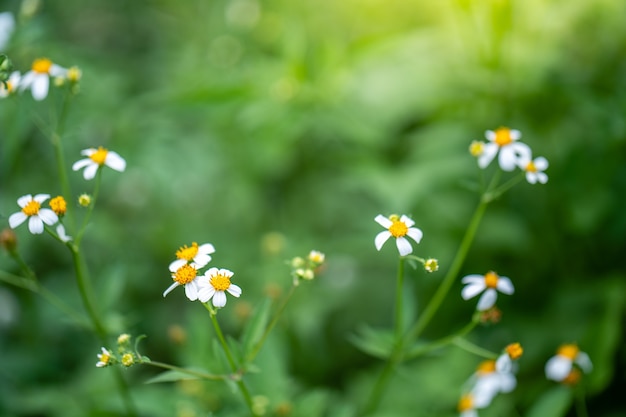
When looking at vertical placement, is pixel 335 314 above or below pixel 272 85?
below

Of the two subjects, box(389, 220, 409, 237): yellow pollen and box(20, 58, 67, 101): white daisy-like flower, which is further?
box(20, 58, 67, 101): white daisy-like flower

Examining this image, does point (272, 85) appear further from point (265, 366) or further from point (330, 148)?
point (265, 366)

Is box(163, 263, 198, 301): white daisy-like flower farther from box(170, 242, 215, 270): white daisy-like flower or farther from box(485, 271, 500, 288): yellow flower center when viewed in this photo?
box(485, 271, 500, 288): yellow flower center

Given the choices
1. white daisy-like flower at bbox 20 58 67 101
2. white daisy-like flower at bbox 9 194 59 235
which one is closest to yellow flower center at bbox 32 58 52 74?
white daisy-like flower at bbox 20 58 67 101

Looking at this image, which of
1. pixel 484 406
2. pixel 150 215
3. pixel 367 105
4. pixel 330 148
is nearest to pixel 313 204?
pixel 330 148

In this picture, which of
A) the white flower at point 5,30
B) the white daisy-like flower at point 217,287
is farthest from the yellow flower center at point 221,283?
the white flower at point 5,30

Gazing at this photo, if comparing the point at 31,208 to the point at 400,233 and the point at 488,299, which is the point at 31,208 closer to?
the point at 400,233

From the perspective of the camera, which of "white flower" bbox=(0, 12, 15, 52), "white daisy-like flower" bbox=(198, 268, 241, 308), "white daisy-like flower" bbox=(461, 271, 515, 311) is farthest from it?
"white flower" bbox=(0, 12, 15, 52)
